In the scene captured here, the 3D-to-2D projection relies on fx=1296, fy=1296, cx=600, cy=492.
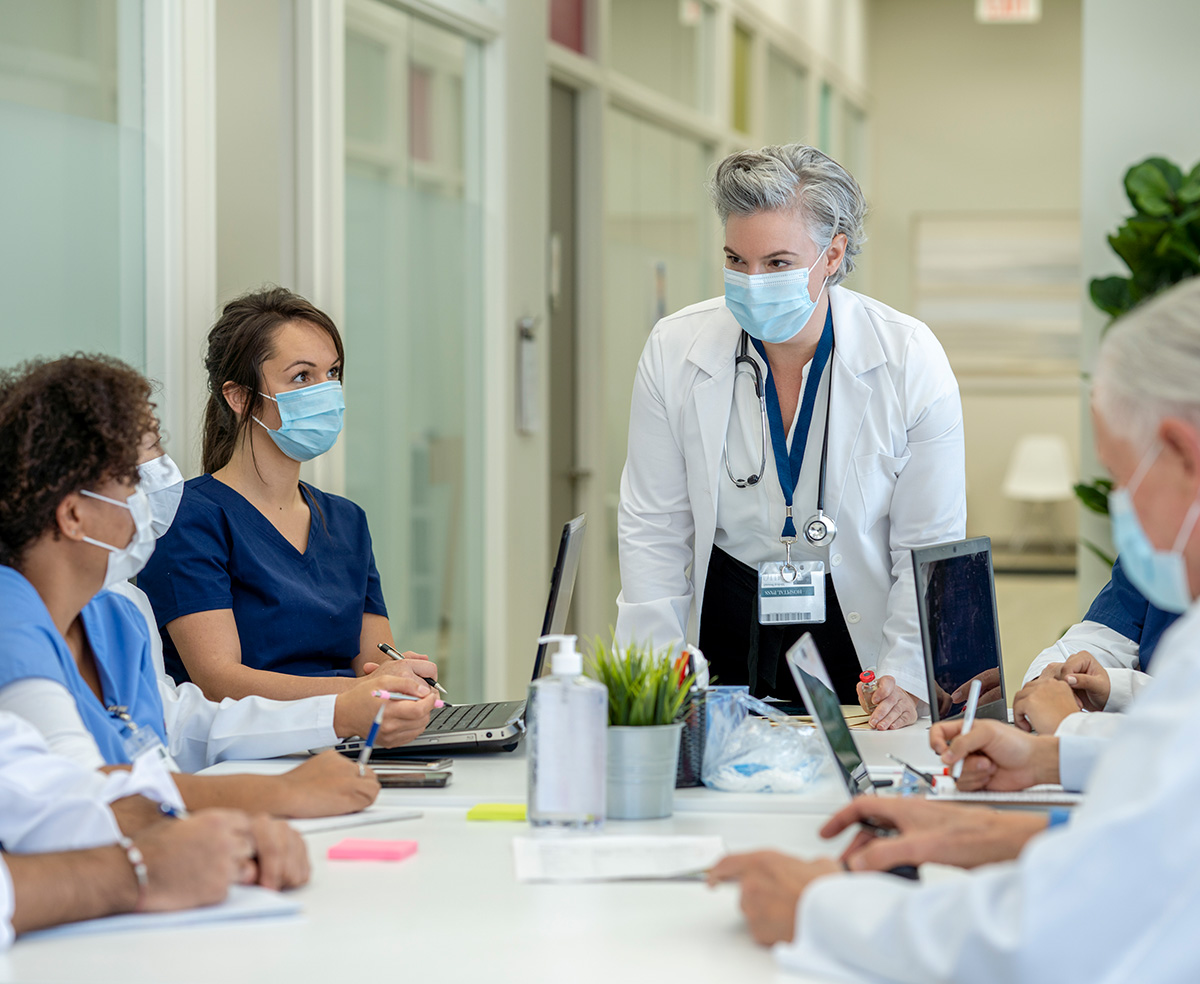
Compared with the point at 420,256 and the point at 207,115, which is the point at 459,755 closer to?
the point at 207,115

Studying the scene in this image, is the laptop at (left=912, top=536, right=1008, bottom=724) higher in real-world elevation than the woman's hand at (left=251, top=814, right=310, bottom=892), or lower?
higher

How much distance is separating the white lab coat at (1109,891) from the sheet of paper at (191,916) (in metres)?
0.61

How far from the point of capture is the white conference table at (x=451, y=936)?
117 cm

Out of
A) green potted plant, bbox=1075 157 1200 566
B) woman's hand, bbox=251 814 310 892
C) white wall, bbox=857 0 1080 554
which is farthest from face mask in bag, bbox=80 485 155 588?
white wall, bbox=857 0 1080 554

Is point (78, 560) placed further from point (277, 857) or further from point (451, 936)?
point (451, 936)

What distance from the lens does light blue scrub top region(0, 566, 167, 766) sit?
146 centimetres

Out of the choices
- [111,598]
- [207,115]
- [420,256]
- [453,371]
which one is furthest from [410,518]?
[111,598]

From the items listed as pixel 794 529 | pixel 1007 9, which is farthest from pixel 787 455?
pixel 1007 9

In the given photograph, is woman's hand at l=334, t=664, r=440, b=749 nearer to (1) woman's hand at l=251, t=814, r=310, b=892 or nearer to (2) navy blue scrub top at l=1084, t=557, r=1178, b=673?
(1) woman's hand at l=251, t=814, r=310, b=892

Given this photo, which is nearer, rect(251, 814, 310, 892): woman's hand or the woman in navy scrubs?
rect(251, 814, 310, 892): woman's hand

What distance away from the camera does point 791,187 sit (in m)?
2.39

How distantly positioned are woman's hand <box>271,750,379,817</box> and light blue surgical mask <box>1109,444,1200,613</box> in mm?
963

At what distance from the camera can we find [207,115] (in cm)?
308

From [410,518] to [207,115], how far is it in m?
1.58
